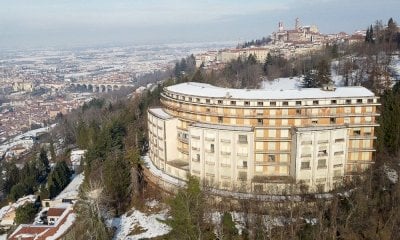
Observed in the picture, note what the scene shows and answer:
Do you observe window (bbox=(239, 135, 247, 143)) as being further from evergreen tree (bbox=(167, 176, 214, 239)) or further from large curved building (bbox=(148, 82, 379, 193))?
evergreen tree (bbox=(167, 176, 214, 239))

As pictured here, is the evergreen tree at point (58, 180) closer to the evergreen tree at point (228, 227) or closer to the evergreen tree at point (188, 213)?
the evergreen tree at point (188, 213)

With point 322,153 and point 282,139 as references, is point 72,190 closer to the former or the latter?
point 282,139

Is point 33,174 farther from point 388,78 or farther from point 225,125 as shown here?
point 388,78

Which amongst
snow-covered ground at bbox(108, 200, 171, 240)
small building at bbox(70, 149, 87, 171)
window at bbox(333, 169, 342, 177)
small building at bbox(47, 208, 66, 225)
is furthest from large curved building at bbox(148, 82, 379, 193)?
small building at bbox(70, 149, 87, 171)

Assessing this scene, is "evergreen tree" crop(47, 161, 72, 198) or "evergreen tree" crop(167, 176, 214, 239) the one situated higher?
"evergreen tree" crop(167, 176, 214, 239)

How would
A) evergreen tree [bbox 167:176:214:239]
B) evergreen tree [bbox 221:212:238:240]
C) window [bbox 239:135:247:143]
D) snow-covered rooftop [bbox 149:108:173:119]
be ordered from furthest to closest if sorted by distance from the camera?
snow-covered rooftop [bbox 149:108:173:119] < window [bbox 239:135:247:143] < evergreen tree [bbox 221:212:238:240] < evergreen tree [bbox 167:176:214:239]

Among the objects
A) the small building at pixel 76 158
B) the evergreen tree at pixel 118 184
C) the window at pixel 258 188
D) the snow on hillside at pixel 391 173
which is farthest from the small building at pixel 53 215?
the snow on hillside at pixel 391 173

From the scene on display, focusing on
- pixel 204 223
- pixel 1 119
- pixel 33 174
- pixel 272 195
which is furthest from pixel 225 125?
pixel 1 119
